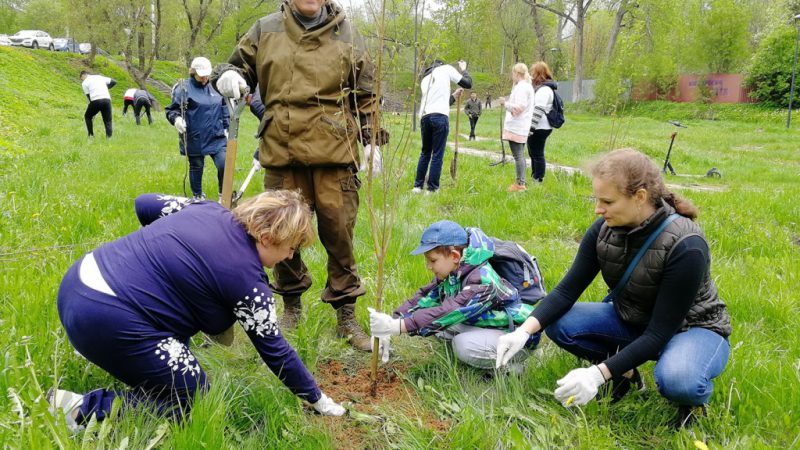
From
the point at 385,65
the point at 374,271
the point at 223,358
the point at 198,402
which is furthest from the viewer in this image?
the point at 374,271

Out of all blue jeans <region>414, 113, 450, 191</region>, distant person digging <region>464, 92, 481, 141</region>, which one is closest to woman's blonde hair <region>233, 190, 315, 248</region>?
blue jeans <region>414, 113, 450, 191</region>

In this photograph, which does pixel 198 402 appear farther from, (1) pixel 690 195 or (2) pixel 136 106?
(2) pixel 136 106

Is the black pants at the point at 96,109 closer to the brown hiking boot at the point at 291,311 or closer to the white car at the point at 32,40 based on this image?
the brown hiking boot at the point at 291,311

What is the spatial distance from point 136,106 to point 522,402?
16.3 meters

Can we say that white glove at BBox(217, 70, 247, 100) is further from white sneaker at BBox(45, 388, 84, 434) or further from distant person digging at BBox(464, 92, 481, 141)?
distant person digging at BBox(464, 92, 481, 141)

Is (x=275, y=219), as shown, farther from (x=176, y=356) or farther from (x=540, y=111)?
(x=540, y=111)

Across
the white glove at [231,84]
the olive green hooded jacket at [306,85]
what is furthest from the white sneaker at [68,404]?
the white glove at [231,84]

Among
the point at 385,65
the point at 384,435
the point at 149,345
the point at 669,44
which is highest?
the point at 669,44

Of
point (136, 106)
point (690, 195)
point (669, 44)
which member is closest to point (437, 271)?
point (690, 195)

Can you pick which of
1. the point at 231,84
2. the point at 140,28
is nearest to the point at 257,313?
the point at 231,84

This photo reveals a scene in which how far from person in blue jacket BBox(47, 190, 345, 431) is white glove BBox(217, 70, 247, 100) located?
87 centimetres

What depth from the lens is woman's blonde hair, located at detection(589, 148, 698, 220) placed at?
2.29 meters

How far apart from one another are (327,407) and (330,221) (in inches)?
43.1

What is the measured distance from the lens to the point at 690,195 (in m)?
6.99
